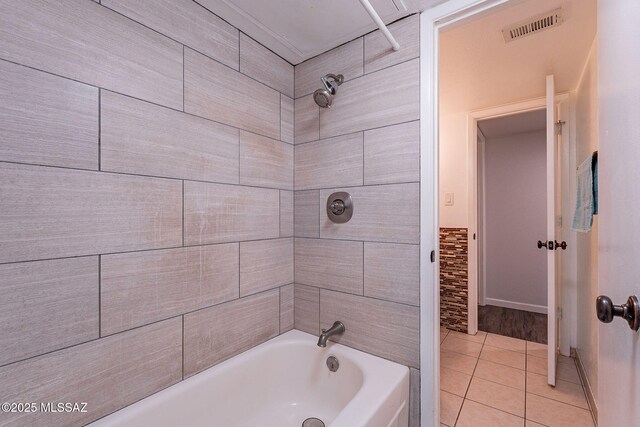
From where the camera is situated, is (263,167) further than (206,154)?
Yes

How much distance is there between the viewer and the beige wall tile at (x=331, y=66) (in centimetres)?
149

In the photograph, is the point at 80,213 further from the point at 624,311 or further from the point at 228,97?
the point at 624,311

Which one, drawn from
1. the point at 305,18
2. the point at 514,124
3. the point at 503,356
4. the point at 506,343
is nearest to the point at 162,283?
the point at 305,18

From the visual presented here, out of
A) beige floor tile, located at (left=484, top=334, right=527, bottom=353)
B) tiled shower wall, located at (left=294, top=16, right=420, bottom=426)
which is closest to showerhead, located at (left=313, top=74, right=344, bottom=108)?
tiled shower wall, located at (left=294, top=16, right=420, bottom=426)

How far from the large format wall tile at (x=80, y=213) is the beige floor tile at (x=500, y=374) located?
2379 mm

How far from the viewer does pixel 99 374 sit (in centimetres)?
96

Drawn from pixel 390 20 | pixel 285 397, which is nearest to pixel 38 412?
pixel 285 397

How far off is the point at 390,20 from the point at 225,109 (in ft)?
3.04

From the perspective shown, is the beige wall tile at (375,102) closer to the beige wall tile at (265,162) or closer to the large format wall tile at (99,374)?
the beige wall tile at (265,162)

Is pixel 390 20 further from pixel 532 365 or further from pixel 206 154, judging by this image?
pixel 532 365

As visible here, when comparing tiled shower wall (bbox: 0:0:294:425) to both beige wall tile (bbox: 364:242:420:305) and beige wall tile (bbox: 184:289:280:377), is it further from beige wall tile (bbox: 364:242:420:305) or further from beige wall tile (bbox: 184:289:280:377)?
beige wall tile (bbox: 364:242:420:305)

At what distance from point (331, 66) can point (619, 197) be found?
1384mm

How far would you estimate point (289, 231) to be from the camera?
1.72m

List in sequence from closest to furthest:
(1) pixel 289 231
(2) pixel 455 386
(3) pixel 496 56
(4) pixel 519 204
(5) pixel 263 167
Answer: (5) pixel 263 167 < (1) pixel 289 231 < (3) pixel 496 56 < (2) pixel 455 386 < (4) pixel 519 204
